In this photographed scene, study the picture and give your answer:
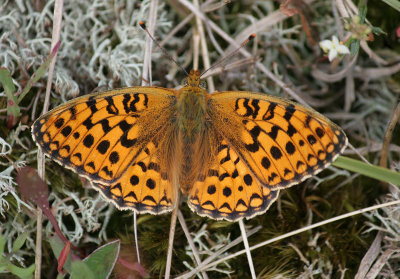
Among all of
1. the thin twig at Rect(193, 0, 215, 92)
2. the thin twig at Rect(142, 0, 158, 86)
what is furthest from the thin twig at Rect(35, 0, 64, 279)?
the thin twig at Rect(193, 0, 215, 92)

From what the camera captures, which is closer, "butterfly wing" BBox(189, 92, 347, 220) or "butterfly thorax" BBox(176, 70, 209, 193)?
"butterfly wing" BBox(189, 92, 347, 220)

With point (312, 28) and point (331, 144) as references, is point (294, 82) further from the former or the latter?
point (331, 144)

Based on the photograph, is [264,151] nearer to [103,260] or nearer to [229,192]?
[229,192]

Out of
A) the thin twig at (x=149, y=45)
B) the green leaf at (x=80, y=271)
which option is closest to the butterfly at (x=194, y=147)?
the thin twig at (x=149, y=45)

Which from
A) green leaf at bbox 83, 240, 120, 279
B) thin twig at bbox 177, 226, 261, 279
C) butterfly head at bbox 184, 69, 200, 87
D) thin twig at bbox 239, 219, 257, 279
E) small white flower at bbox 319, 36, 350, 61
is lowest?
thin twig at bbox 177, 226, 261, 279

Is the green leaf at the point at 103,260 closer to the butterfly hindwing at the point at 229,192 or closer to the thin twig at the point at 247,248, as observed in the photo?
the butterfly hindwing at the point at 229,192

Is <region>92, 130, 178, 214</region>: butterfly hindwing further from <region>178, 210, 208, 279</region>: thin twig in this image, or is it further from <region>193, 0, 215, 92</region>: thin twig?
<region>193, 0, 215, 92</region>: thin twig

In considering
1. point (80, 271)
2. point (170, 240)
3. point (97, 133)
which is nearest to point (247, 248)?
point (170, 240)
